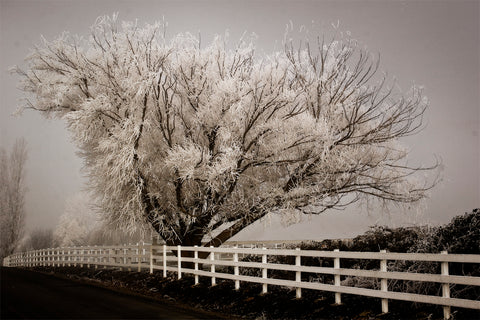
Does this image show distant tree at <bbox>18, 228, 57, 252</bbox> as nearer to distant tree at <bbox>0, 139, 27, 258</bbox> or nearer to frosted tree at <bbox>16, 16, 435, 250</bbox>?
distant tree at <bbox>0, 139, 27, 258</bbox>

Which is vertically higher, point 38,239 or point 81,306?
point 81,306

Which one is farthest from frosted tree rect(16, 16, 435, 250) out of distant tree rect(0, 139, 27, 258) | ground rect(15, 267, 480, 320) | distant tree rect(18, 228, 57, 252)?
distant tree rect(18, 228, 57, 252)

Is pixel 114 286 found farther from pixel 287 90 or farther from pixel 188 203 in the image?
pixel 287 90

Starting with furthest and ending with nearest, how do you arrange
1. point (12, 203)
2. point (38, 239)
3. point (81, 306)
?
point (38, 239), point (12, 203), point (81, 306)

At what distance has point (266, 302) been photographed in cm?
1152

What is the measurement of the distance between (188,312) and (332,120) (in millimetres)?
9959

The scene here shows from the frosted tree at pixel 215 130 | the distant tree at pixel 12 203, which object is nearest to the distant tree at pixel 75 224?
the distant tree at pixel 12 203

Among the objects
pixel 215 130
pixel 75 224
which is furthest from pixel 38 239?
pixel 215 130

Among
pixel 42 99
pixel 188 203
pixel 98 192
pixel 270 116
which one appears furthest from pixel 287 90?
pixel 42 99

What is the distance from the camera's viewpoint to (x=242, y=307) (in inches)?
453

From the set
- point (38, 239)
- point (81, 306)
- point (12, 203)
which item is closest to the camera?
point (81, 306)

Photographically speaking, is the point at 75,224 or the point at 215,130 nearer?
the point at 215,130

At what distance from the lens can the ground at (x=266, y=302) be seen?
29.6 feet

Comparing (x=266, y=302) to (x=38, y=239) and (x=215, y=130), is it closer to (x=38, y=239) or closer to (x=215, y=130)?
(x=215, y=130)
